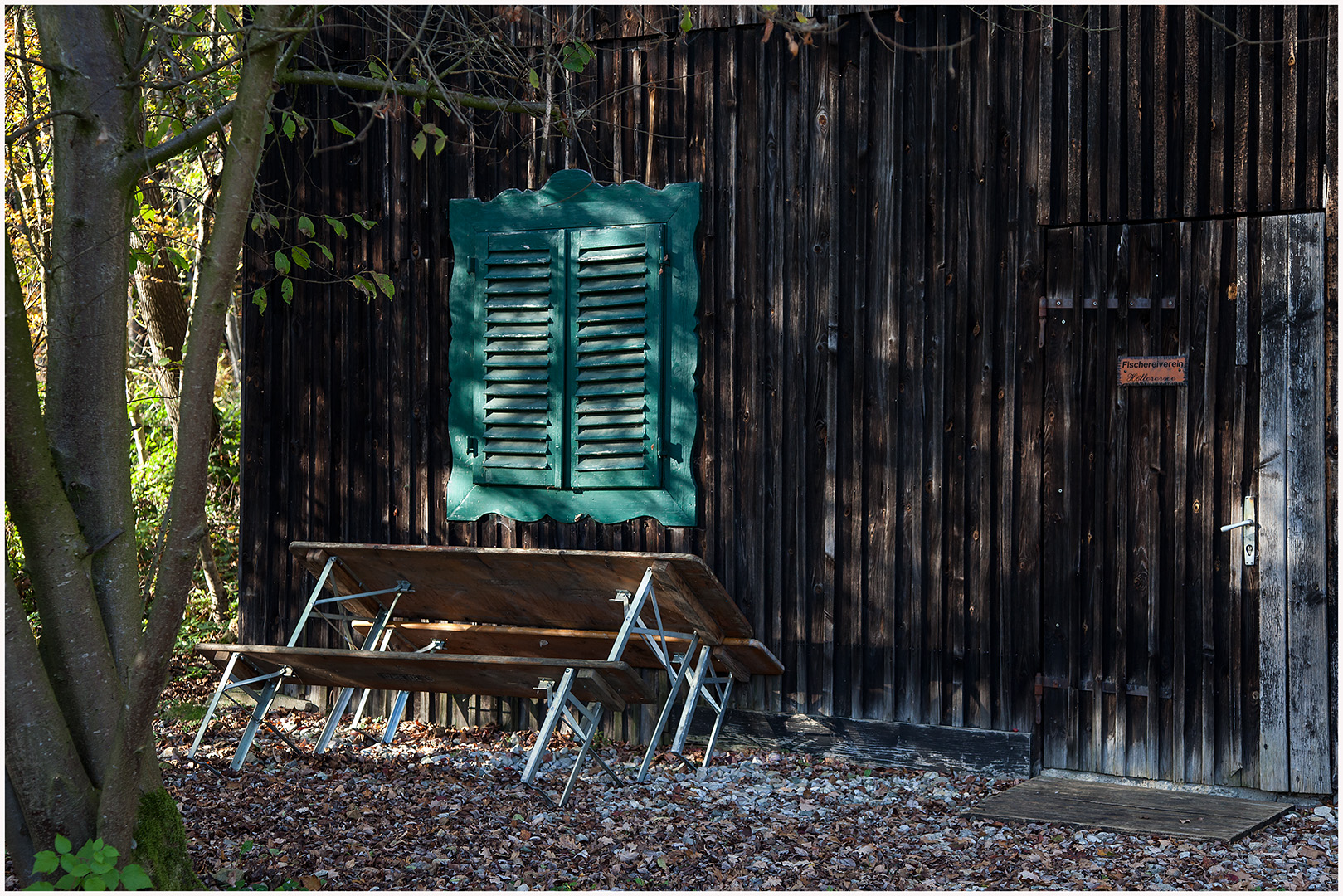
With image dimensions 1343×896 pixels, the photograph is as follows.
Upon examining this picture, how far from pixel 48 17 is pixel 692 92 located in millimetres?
3550

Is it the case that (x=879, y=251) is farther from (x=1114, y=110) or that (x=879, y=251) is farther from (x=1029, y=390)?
(x=1114, y=110)

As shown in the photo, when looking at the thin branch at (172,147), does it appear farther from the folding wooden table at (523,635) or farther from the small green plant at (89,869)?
the folding wooden table at (523,635)

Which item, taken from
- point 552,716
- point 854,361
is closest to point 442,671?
point 552,716

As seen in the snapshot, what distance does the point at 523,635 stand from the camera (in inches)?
278

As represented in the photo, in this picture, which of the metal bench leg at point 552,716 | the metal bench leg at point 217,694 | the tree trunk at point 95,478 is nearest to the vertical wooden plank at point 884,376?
the metal bench leg at point 552,716

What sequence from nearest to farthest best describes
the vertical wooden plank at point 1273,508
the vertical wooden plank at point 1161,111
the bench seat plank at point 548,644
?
1. the vertical wooden plank at point 1273,508
2. the vertical wooden plank at point 1161,111
3. the bench seat plank at point 548,644

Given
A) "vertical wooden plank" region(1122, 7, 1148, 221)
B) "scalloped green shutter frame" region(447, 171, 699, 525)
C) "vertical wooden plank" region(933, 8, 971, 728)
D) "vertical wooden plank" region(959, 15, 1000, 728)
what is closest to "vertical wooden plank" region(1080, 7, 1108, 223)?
"vertical wooden plank" region(1122, 7, 1148, 221)

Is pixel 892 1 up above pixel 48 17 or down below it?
above

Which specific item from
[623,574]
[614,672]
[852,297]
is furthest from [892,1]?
[614,672]

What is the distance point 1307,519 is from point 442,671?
159 inches

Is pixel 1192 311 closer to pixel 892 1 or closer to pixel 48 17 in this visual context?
pixel 892 1

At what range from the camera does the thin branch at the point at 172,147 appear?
14.5ft

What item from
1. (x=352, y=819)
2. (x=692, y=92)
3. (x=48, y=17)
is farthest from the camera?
(x=692, y=92)

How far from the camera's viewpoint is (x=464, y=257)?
7.48m
